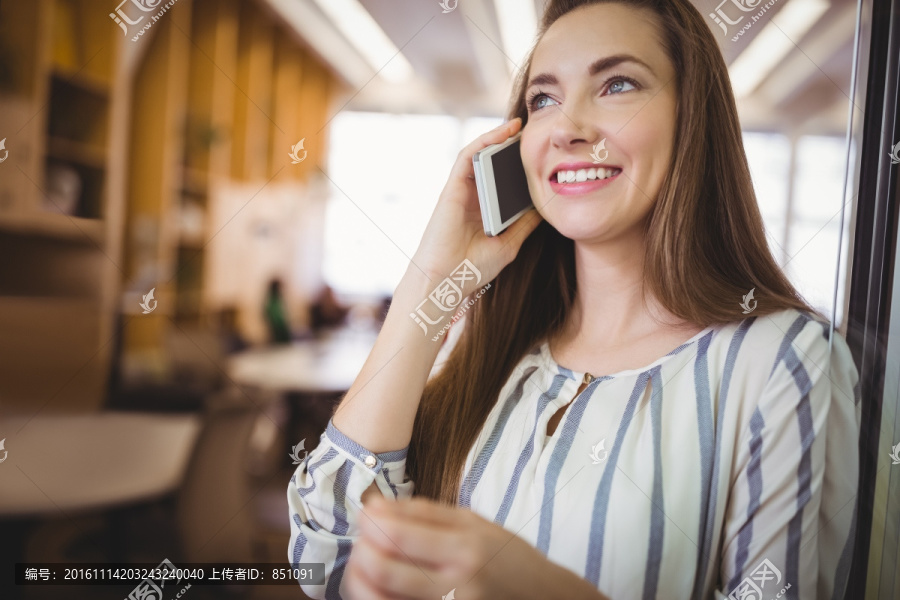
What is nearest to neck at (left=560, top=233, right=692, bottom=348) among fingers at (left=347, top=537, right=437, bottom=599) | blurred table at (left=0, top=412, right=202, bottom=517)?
fingers at (left=347, top=537, right=437, bottom=599)

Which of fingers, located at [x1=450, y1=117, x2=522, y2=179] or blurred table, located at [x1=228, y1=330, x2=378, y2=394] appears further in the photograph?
blurred table, located at [x1=228, y1=330, x2=378, y2=394]

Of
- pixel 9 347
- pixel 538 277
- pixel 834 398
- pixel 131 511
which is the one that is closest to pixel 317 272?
pixel 9 347

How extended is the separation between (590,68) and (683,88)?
114mm

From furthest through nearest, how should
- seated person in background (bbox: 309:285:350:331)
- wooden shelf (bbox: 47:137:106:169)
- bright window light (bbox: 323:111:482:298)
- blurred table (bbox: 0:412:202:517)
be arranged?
bright window light (bbox: 323:111:482:298) < seated person in background (bbox: 309:285:350:331) < wooden shelf (bbox: 47:137:106:169) < blurred table (bbox: 0:412:202:517)

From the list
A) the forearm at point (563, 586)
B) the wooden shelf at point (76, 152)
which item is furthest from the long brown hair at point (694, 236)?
the wooden shelf at point (76, 152)

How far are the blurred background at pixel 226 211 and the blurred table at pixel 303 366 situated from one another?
17mm

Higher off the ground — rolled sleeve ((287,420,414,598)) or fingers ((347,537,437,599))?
fingers ((347,537,437,599))

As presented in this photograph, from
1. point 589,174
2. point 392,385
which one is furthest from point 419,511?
point 589,174

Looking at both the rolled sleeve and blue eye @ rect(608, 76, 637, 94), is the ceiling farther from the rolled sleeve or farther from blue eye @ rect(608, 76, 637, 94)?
the rolled sleeve

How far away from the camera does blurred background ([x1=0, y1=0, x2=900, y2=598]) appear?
127cm

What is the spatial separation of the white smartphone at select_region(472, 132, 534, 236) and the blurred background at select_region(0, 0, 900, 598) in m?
0.23

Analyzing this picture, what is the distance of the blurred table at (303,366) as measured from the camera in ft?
7.43

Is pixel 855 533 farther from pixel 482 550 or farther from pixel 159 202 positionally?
pixel 159 202

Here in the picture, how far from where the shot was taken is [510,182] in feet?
2.65
